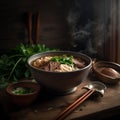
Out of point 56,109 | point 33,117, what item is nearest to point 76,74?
point 56,109

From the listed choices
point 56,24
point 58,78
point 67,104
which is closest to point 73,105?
point 67,104

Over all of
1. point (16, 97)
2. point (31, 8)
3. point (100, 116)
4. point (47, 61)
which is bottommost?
point (100, 116)

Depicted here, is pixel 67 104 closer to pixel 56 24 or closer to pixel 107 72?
pixel 107 72

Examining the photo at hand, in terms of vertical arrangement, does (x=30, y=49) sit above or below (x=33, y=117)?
above

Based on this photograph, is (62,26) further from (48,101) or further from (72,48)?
(48,101)

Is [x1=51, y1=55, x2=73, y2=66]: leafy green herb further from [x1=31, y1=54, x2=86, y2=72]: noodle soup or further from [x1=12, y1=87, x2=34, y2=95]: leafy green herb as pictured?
[x1=12, y1=87, x2=34, y2=95]: leafy green herb

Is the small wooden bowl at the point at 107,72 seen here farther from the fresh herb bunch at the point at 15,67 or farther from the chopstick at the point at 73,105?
the fresh herb bunch at the point at 15,67

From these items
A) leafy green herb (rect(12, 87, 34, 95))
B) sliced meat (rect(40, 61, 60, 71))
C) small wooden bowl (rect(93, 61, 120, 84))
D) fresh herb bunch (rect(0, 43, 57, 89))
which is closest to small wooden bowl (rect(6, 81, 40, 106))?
leafy green herb (rect(12, 87, 34, 95))
